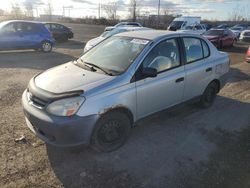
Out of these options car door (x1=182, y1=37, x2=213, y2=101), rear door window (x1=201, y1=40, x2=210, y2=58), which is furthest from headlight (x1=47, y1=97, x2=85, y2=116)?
rear door window (x1=201, y1=40, x2=210, y2=58)

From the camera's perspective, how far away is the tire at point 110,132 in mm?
3830

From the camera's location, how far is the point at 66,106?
350 cm

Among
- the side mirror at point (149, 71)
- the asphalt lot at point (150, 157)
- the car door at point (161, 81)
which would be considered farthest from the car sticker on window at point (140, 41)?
the asphalt lot at point (150, 157)

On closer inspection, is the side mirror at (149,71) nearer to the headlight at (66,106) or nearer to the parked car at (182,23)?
the headlight at (66,106)

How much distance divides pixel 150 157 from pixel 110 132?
2.29 feet

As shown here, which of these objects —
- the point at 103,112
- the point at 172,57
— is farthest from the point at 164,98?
the point at 103,112

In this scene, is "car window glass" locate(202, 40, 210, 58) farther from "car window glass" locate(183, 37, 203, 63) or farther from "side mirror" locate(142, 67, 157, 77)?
"side mirror" locate(142, 67, 157, 77)

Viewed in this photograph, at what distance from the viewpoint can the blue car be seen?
12879 mm

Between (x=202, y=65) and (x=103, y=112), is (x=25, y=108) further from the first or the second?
(x=202, y=65)

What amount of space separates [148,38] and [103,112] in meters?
1.68

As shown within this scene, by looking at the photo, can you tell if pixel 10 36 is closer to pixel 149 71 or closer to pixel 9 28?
pixel 9 28

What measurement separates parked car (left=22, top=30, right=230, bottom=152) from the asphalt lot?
35cm

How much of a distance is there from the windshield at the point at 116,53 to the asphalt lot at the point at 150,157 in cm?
102

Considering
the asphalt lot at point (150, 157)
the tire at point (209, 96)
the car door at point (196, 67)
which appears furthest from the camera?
the tire at point (209, 96)
